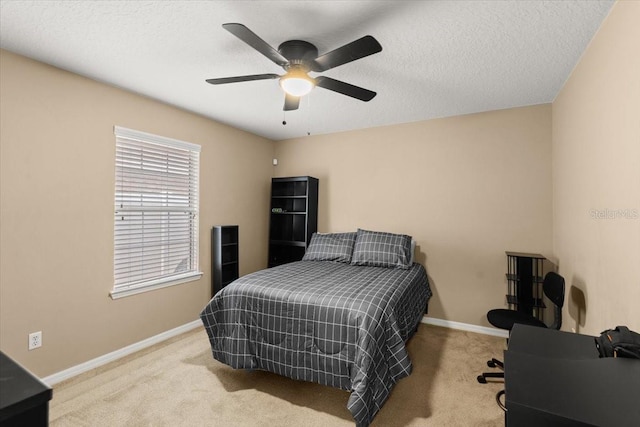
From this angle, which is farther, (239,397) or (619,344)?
(239,397)

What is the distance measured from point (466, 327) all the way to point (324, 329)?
226cm

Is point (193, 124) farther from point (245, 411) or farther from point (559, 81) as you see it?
point (559, 81)

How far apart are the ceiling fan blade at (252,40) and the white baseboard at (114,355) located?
2617 mm

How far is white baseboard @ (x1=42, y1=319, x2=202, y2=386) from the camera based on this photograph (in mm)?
2418

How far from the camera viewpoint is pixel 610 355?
39.8 inches

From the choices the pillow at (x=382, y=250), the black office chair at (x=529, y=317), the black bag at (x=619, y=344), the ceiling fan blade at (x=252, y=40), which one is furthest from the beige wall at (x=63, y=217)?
the black bag at (x=619, y=344)

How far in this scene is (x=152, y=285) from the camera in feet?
10.2

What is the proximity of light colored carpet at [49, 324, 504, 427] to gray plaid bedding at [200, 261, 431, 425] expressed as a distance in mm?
185

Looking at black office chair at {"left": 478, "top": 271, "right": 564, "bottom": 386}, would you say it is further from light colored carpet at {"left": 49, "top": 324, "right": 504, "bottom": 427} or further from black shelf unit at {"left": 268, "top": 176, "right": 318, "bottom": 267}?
black shelf unit at {"left": 268, "top": 176, "right": 318, "bottom": 267}

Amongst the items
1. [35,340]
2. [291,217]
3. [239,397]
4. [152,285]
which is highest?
[291,217]

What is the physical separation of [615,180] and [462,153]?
1920 mm

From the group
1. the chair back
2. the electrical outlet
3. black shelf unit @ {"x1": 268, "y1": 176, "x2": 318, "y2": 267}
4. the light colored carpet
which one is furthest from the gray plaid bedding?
black shelf unit @ {"x1": 268, "y1": 176, "x2": 318, "y2": 267}

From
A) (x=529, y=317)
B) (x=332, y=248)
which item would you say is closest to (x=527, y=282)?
(x=529, y=317)

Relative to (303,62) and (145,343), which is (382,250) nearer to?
(303,62)
